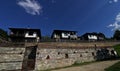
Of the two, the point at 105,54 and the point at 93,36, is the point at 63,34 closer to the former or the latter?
the point at 93,36

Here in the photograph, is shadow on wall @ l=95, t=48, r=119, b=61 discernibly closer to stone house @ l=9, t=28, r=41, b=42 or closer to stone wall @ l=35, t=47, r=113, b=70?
stone wall @ l=35, t=47, r=113, b=70

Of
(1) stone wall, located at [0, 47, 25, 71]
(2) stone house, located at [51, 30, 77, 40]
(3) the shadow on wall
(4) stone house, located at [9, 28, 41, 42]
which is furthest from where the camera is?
(2) stone house, located at [51, 30, 77, 40]

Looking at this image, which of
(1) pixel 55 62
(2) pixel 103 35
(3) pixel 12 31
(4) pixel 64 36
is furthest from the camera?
(2) pixel 103 35

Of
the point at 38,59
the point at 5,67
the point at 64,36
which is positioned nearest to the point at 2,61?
the point at 5,67

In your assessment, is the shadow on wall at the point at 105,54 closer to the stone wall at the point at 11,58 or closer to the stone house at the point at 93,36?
the stone wall at the point at 11,58

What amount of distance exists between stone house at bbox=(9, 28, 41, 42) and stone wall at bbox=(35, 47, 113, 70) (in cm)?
2326

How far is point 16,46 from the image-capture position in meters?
25.3

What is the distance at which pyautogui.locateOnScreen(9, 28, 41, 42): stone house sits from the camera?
158ft

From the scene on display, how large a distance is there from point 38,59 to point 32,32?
28506 millimetres

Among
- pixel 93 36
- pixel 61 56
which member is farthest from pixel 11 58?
pixel 93 36

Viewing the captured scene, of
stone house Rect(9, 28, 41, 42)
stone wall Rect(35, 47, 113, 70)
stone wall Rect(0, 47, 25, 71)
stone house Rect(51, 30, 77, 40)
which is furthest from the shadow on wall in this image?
stone house Rect(51, 30, 77, 40)

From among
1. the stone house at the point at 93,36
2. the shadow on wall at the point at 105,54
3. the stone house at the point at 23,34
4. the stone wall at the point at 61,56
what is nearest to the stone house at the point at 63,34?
the stone house at the point at 23,34

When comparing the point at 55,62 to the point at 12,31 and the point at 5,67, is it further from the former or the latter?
the point at 12,31

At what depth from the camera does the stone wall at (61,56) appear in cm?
2376
